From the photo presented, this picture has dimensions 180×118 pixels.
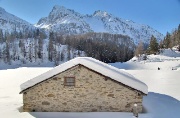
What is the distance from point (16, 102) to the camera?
698 inches

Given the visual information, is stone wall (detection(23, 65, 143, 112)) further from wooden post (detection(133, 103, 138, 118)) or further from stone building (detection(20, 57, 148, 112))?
wooden post (detection(133, 103, 138, 118))

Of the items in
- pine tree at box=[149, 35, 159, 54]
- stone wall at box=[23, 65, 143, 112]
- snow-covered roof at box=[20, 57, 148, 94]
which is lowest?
stone wall at box=[23, 65, 143, 112]

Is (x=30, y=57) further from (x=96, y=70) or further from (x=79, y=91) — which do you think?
(x=96, y=70)

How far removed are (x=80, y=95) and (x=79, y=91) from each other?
0.28 m

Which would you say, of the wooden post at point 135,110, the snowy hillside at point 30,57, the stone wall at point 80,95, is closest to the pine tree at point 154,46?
the snowy hillside at point 30,57

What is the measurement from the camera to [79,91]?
15203 millimetres

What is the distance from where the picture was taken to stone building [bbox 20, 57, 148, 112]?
15.0 m

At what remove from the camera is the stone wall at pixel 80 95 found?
1507 centimetres

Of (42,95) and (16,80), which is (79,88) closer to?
(42,95)

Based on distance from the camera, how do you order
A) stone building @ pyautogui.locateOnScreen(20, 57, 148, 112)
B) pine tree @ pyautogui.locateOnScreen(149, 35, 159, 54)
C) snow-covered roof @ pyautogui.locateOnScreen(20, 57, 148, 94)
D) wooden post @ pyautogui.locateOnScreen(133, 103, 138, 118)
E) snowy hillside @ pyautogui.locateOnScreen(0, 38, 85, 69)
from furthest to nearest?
snowy hillside @ pyautogui.locateOnScreen(0, 38, 85, 69)
pine tree @ pyautogui.locateOnScreen(149, 35, 159, 54)
stone building @ pyautogui.locateOnScreen(20, 57, 148, 112)
snow-covered roof @ pyautogui.locateOnScreen(20, 57, 148, 94)
wooden post @ pyautogui.locateOnScreen(133, 103, 138, 118)

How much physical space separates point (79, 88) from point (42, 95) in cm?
256

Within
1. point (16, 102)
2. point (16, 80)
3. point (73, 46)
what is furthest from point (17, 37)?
point (16, 102)

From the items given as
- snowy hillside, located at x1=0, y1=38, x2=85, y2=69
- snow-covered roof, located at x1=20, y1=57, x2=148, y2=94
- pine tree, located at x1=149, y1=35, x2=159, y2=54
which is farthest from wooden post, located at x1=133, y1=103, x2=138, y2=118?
snowy hillside, located at x1=0, y1=38, x2=85, y2=69

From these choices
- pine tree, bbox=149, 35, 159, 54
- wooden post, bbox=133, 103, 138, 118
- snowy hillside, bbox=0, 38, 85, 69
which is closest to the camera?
wooden post, bbox=133, 103, 138, 118
